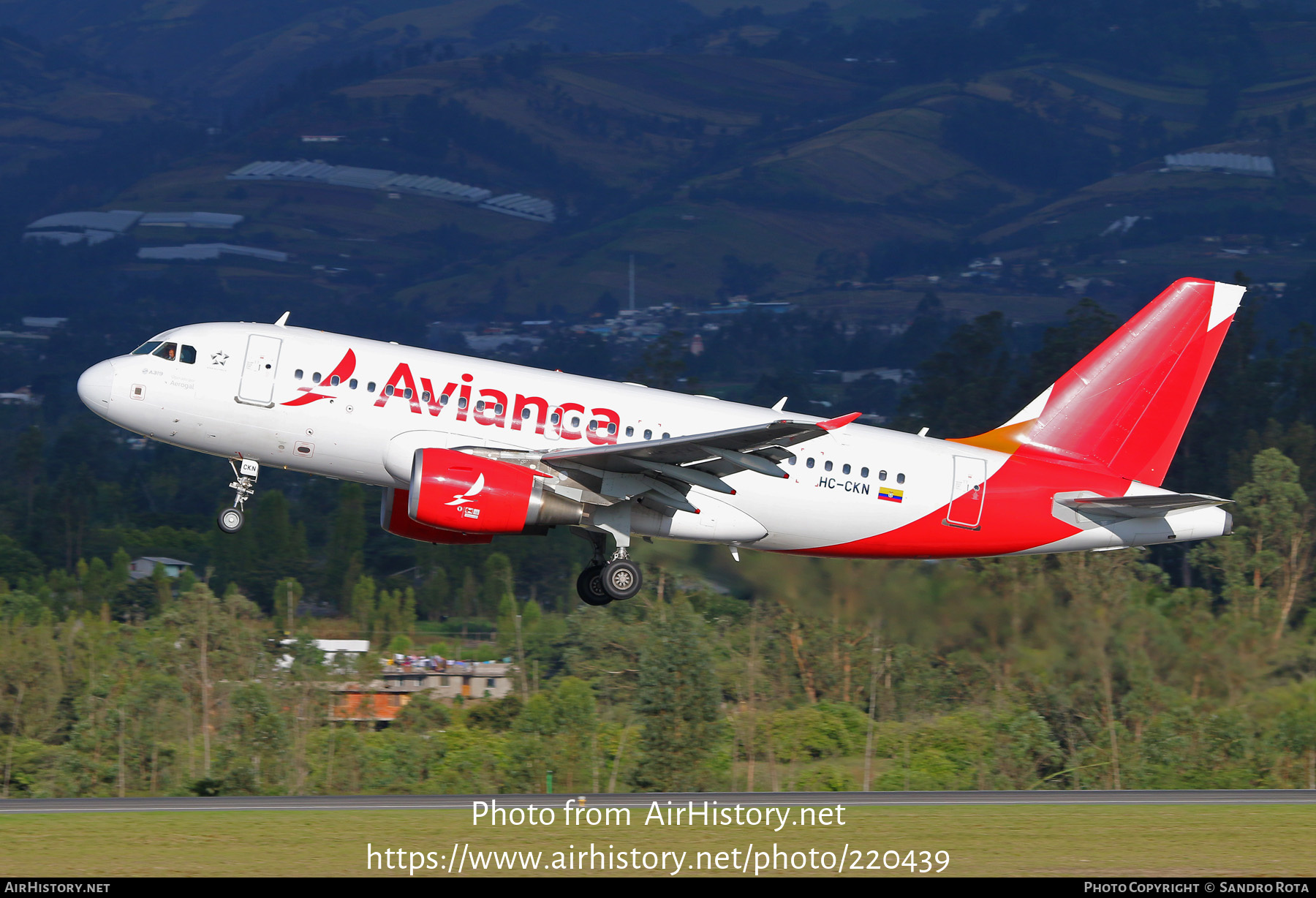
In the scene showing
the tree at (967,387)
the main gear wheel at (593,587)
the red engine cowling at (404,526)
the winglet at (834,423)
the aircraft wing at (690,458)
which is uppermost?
the tree at (967,387)

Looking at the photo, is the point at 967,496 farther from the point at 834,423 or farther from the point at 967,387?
the point at 967,387

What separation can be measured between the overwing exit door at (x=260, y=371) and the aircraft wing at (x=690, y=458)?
18.7 feet

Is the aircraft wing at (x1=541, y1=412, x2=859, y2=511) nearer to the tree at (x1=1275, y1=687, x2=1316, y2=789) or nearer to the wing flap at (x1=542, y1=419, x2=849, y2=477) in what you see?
the wing flap at (x1=542, y1=419, x2=849, y2=477)

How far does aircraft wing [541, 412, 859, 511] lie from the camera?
93.5ft

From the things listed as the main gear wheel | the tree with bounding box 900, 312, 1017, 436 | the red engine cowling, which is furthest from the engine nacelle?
the tree with bounding box 900, 312, 1017, 436

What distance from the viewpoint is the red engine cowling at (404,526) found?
3288 cm

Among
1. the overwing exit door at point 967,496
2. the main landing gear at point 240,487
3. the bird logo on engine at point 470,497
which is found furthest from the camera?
the overwing exit door at point 967,496

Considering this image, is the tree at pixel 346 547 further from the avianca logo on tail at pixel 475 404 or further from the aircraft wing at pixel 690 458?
the aircraft wing at pixel 690 458

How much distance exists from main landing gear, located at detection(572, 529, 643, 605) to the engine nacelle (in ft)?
7.46

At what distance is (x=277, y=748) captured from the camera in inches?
2547

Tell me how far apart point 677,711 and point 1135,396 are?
35.1 meters

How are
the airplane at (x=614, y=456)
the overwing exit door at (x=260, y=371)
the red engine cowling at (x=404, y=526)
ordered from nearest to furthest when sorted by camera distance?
1. the airplane at (x=614, y=456)
2. the overwing exit door at (x=260, y=371)
3. the red engine cowling at (x=404, y=526)

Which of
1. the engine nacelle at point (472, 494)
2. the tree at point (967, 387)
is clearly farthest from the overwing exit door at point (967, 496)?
the tree at point (967, 387)

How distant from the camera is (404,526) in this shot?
33.3 metres
